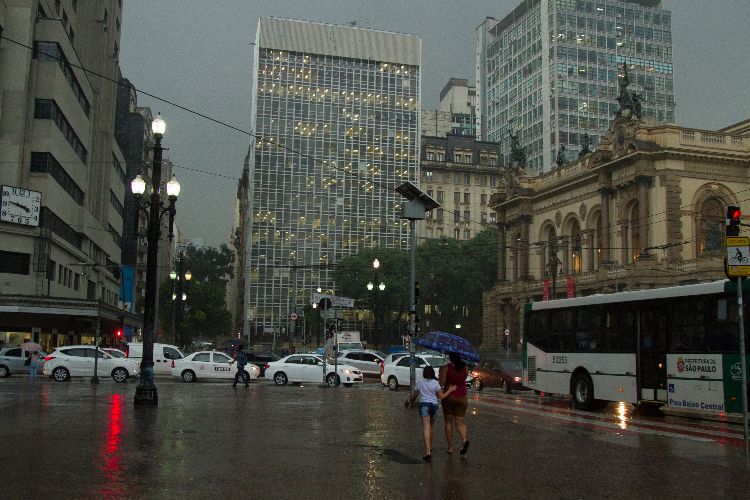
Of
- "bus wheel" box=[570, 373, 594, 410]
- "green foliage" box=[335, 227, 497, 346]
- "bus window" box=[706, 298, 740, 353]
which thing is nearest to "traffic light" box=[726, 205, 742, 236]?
"bus window" box=[706, 298, 740, 353]

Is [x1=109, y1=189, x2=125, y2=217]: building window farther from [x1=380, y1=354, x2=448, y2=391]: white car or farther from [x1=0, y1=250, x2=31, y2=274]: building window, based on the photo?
[x1=380, y1=354, x2=448, y2=391]: white car

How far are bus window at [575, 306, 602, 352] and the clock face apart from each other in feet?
118

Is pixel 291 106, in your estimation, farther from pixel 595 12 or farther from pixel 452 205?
pixel 595 12

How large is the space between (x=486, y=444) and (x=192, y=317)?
74.2 m

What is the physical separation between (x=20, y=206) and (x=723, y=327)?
40.9m

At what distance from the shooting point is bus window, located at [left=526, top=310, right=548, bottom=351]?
77.0 feet

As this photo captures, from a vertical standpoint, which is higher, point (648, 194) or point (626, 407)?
point (648, 194)

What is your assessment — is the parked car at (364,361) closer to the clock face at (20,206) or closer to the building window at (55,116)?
the clock face at (20,206)

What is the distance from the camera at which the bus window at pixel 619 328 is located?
64.5 ft

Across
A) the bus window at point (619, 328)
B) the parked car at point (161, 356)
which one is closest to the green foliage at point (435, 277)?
the parked car at point (161, 356)

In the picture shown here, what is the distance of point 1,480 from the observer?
8648mm

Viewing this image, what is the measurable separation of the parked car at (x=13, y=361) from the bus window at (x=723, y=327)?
30.2 metres

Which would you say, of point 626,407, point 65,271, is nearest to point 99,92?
point 65,271

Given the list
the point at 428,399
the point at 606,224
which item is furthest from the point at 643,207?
the point at 428,399
